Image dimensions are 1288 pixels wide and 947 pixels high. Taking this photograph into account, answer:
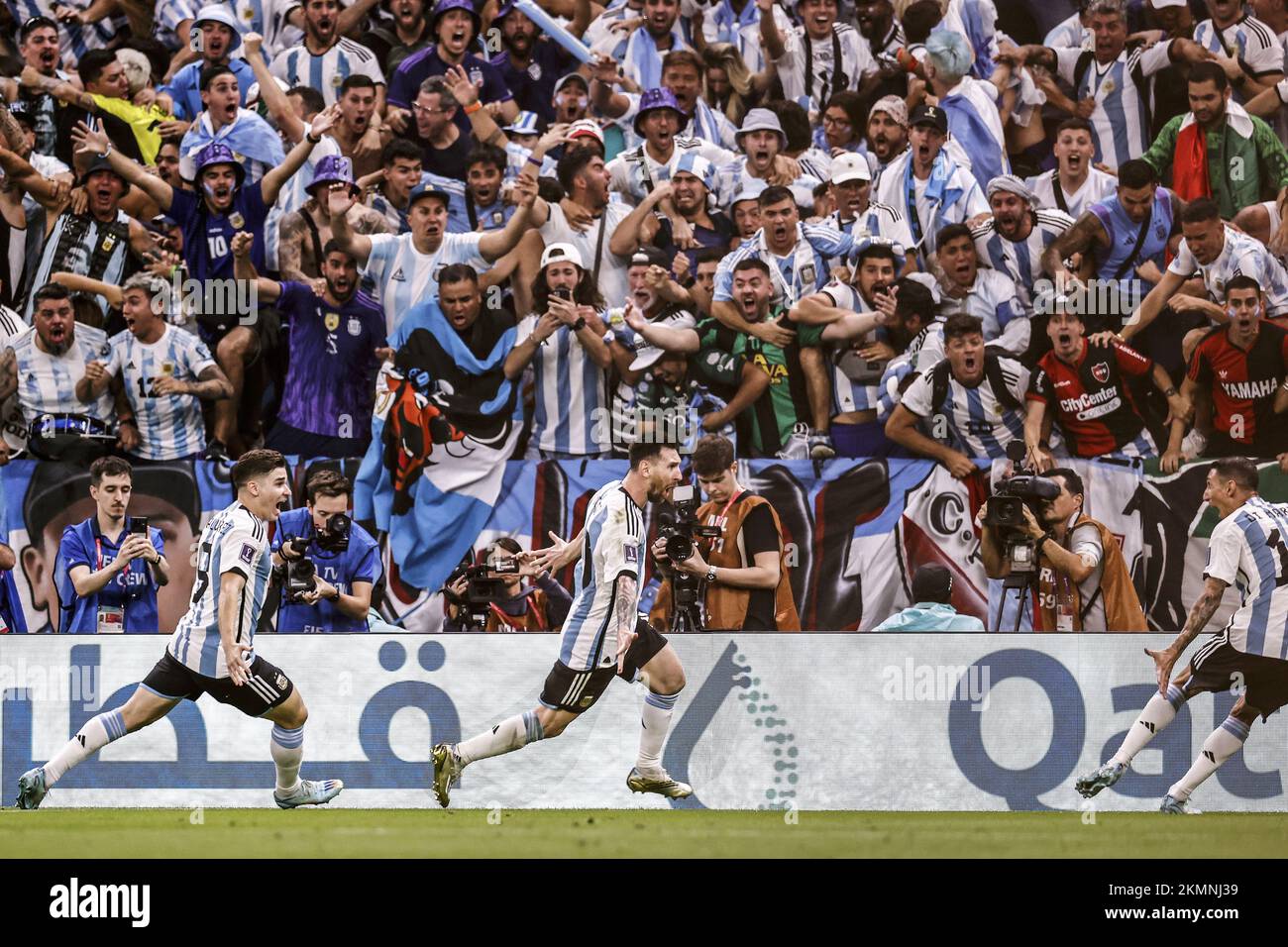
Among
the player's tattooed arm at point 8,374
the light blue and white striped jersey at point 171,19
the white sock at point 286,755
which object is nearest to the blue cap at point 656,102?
the light blue and white striped jersey at point 171,19

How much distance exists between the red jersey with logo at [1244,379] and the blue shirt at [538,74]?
5.45 metres

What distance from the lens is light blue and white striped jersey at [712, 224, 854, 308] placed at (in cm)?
1194

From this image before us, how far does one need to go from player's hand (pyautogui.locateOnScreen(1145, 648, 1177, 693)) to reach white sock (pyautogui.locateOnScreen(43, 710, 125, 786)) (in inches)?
247

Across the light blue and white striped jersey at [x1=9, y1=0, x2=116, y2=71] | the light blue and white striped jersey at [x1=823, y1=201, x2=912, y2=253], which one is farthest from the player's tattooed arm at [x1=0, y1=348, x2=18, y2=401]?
the light blue and white striped jersey at [x1=823, y1=201, x2=912, y2=253]

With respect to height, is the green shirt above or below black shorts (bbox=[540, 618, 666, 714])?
above

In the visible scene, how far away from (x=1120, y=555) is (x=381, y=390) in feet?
17.5

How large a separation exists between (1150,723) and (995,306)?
3.60 m

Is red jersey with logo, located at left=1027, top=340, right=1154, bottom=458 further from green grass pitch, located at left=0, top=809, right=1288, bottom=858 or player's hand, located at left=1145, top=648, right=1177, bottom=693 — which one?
green grass pitch, located at left=0, top=809, right=1288, bottom=858

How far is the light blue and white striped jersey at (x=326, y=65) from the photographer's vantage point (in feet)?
43.1

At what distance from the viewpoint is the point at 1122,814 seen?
32.1ft

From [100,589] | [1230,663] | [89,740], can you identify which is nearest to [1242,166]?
[1230,663]

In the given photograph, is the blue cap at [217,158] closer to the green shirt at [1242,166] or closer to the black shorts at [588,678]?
the black shorts at [588,678]

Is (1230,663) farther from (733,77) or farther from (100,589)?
(100,589)
